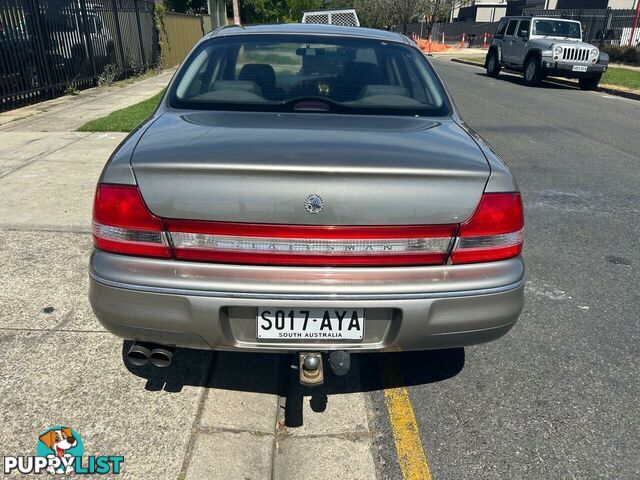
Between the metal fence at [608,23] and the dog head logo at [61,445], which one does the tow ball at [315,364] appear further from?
the metal fence at [608,23]

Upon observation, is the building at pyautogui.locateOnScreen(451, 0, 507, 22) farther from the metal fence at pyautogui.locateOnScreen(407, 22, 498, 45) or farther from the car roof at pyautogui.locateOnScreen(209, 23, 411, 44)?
the car roof at pyautogui.locateOnScreen(209, 23, 411, 44)

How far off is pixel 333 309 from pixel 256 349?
360 mm

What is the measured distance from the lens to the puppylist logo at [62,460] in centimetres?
213

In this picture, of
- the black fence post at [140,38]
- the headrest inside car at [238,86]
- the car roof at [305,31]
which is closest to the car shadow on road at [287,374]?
the headrest inside car at [238,86]

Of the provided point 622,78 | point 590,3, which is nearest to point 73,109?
point 622,78

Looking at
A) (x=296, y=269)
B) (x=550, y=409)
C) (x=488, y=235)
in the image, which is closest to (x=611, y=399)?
(x=550, y=409)

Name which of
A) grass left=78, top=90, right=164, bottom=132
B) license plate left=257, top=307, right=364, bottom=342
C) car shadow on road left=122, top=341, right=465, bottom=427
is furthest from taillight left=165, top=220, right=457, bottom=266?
grass left=78, top=90, right=164, bottom=132

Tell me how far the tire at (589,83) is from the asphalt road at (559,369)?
38.2 feet

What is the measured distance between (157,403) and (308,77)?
1914 mm

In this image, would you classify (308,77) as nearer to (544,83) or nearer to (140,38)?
(140,38)

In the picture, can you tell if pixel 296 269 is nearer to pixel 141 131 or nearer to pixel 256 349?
pixel 256 349

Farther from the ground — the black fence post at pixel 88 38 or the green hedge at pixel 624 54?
the black fence post at pixel 88 38

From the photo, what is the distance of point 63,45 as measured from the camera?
11.5 m

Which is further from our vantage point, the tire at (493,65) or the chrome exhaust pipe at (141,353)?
the tire at (493,65)
